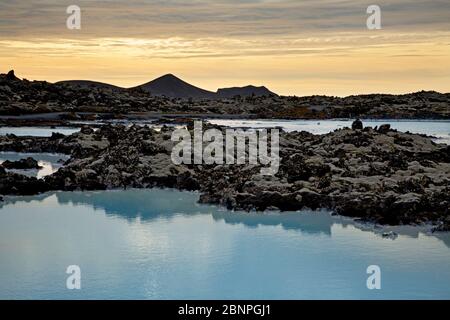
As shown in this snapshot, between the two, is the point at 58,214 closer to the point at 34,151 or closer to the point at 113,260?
the point at 113,260

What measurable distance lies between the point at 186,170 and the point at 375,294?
1542 cm

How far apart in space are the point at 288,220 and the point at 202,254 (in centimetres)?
460

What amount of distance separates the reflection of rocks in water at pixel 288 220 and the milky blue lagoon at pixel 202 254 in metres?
0.04

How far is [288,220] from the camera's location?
819 inches

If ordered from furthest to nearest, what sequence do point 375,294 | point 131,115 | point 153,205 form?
point 131,115
point 153,205
point 375,294

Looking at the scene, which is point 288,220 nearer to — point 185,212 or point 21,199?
point 185,212

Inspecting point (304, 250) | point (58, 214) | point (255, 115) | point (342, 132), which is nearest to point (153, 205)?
point (58, 214)

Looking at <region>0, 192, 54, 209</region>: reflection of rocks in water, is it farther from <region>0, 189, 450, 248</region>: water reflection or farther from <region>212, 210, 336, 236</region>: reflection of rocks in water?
<region>212, 210, 336, 236</region>: reflection of rocks in water

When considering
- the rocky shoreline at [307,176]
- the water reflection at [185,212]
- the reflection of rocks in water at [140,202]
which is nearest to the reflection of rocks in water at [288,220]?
the water reflection at [185,212]

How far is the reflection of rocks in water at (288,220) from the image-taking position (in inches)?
787

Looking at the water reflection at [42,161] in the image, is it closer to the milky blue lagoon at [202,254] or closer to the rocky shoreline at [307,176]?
the rocky shoreline at [307,176]

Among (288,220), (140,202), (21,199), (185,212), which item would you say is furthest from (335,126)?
(288,220)

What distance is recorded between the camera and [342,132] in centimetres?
3481
